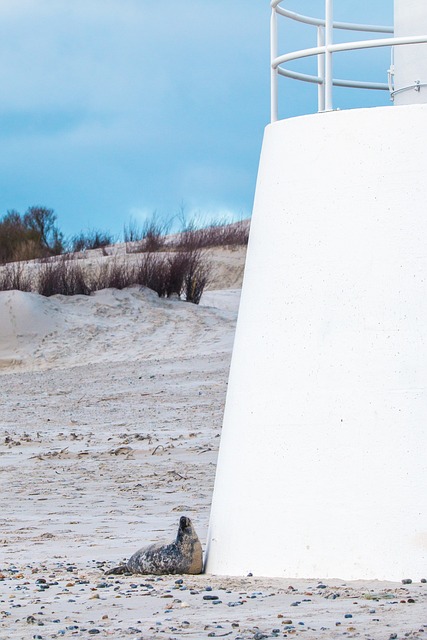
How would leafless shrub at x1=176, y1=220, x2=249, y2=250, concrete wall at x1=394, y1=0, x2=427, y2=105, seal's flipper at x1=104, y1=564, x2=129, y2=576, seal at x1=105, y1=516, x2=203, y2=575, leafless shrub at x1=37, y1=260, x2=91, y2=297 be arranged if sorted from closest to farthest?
concrete wall at x1=394, y1=0, x2=427, y2=105 < seal at x1=105, y1=516, x2=203, y2=575 < seal's flipper at x1=104, y1=564, x2=129, y2=576 < leafless shrub at x1=37, y1=260, x2=91, y2=297 < leafless shrub at x1=176, y1=220, x2=249, y2=250

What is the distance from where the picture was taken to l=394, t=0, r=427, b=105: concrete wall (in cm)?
614

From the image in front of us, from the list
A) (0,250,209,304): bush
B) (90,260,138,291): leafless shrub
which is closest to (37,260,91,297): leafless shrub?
(0,250,209,304): bush

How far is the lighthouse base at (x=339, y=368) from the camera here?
5941 mm

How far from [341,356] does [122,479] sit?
5.83 metres

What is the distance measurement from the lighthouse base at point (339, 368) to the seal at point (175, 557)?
1.05 ft

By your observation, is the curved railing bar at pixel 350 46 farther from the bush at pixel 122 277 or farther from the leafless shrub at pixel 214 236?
the leafless shrub at pixel 214 236

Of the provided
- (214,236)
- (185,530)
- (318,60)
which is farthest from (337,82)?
(214,236)

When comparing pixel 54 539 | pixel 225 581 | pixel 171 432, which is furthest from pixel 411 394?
pixel 171 432

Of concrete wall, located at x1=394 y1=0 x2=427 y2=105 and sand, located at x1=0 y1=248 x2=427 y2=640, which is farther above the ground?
concrete wall, located at x1=394 y1=0 x2=427 y2=105

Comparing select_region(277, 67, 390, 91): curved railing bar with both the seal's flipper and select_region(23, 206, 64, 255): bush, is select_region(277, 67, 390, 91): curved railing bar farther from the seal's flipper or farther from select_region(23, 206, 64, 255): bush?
select_region(23, 206, 64, 255): bush

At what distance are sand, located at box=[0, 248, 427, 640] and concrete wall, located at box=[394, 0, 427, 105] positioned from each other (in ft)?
8.20

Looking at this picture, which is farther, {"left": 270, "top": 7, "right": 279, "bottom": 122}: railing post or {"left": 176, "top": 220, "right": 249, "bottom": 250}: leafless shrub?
{"left": 176, "top": 220, "right": 249, "bottom": 250}: leafless shrub

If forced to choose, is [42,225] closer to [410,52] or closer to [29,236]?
[29,236]

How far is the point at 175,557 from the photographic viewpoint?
6.75 metres
